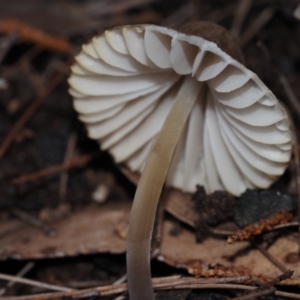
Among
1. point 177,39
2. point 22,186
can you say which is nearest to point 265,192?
point 177,39

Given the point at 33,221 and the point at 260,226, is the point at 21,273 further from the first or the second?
the point at 260,226

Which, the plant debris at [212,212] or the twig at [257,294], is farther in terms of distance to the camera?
the plant debris at [212,212]

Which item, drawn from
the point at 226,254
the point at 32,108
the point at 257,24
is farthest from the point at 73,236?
the point at 257,24

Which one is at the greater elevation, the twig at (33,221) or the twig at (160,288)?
the twig at (33,221)

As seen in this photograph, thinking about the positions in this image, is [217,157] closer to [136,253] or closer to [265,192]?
[265,192]

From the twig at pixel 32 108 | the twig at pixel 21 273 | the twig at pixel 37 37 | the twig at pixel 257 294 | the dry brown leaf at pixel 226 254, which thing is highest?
the twig at pixel 37 37

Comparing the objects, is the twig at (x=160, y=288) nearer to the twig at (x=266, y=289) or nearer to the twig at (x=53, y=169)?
the twig at (x=266, y=289)

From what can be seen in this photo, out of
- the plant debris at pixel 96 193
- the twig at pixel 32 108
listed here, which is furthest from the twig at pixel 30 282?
the twig at pixel 32 108
